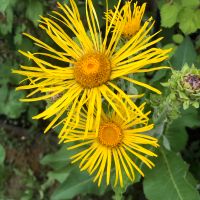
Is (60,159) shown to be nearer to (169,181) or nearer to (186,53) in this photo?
(169,181)

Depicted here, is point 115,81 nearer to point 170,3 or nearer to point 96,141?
point 96,141

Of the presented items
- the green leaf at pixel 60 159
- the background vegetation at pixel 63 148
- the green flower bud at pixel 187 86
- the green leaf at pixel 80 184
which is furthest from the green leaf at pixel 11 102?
the green flower bud at pixel 187 86

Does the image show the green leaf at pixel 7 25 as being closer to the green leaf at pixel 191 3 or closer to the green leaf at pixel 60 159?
the green leaf at pixel 60 159

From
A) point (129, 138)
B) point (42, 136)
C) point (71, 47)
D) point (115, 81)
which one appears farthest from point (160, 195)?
point (42, 136)

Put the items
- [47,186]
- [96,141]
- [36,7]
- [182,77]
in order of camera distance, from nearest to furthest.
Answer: [182,77] → [96,141] → [36,7] → [47,186]

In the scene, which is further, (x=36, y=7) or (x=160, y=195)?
(x=36, y=7)

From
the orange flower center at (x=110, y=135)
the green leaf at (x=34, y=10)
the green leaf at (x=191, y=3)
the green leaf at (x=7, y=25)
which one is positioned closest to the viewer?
the orange flower center at (x=110, y=135)
